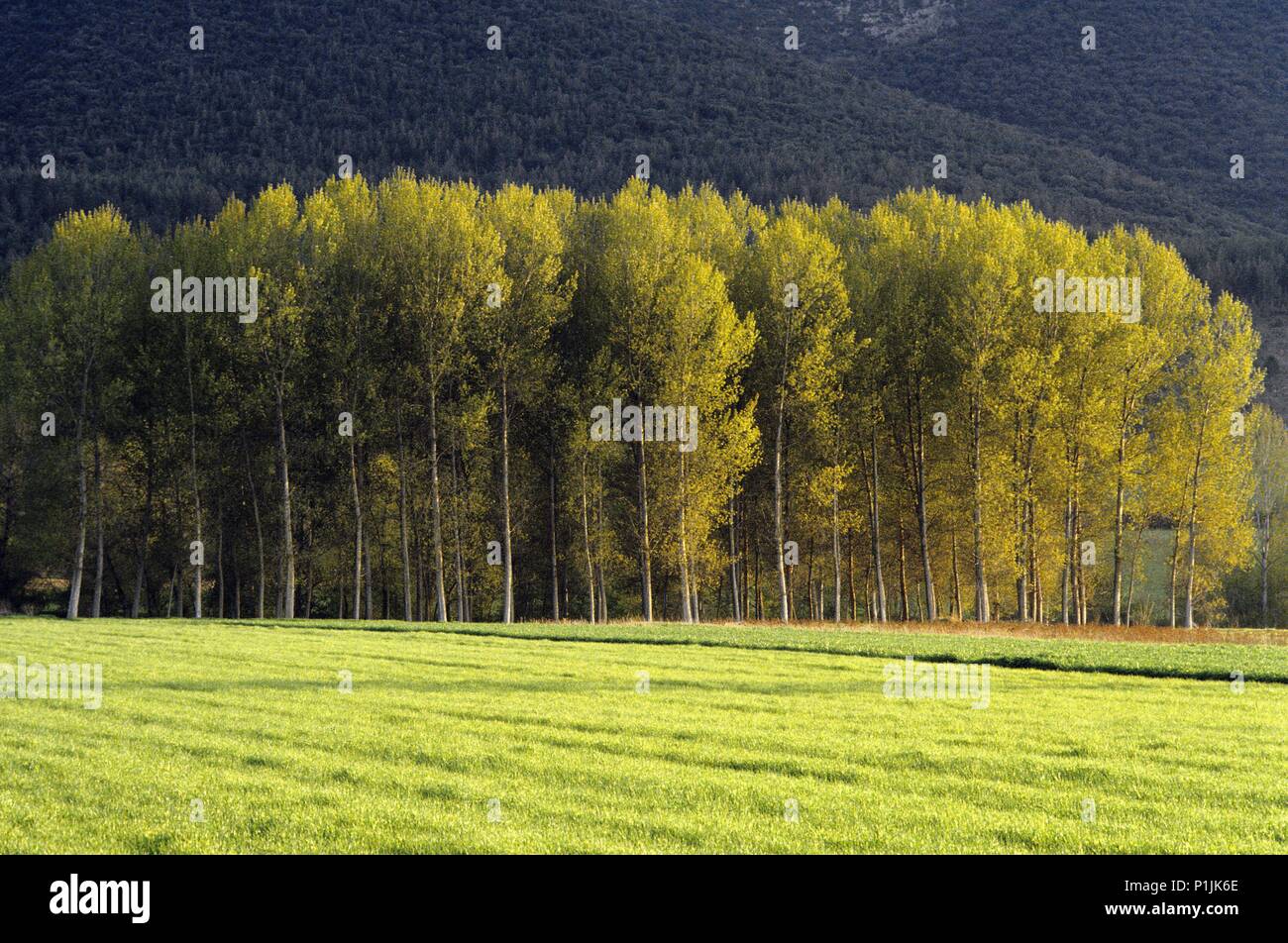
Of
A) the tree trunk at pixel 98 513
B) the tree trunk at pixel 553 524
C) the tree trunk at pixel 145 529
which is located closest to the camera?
the tree trunk at pixel 98 513

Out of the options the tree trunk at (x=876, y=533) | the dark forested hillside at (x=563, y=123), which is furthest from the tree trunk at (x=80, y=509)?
the dark forested hillside at (x=563, y=123)

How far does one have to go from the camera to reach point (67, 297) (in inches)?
1923

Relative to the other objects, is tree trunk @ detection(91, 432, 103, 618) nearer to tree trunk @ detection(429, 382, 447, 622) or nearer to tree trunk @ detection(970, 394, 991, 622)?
tree trunk @ detection(429, 382, 447, 622)

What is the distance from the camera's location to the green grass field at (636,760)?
10.5 m

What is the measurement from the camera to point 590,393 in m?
48.3

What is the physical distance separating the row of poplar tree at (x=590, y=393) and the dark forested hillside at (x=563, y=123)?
2188 inches

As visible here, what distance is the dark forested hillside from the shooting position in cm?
13162

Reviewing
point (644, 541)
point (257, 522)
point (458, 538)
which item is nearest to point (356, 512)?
point (458, 538)

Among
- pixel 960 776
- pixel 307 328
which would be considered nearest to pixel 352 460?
pixel 307 328

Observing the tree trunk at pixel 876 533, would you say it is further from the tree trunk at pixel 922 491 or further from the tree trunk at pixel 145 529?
the tree trunk at pixel 145 529

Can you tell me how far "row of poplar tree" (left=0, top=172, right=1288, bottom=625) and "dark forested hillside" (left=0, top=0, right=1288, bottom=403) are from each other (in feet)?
182

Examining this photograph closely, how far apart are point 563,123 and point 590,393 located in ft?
397

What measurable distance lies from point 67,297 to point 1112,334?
45.8 metres
